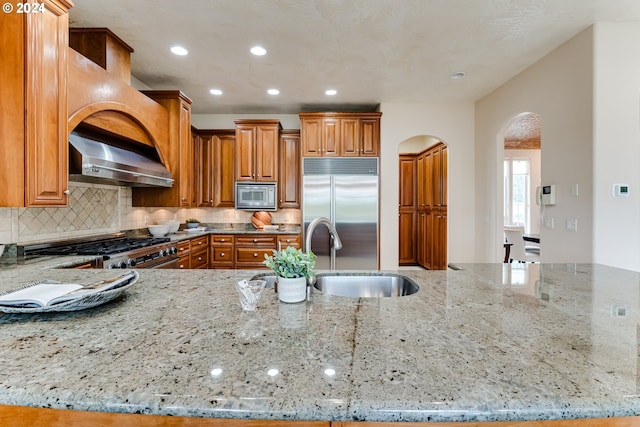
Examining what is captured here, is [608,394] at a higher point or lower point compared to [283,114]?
lower

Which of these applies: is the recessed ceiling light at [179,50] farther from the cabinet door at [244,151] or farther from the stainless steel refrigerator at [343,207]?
the stainless steel refrigerator at [343,207]

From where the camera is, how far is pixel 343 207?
4.45 m

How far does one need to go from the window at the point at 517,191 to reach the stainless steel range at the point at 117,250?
7.59 metres

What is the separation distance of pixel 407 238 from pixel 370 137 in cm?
273

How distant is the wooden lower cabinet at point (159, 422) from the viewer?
613mm

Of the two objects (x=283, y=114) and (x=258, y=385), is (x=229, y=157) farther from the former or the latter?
(x=258, y=385)

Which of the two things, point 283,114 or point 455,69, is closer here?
point 455,69

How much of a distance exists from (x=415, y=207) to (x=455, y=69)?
131 inches

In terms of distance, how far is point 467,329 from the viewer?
89 centimetres

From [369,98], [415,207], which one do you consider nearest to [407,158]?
[415,207]

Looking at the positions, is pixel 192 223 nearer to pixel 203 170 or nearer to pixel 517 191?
pixel 203 170

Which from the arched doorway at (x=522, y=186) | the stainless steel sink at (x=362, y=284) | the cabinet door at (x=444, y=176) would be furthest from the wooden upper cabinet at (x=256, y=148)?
the arched doorway at (x=522, y=186)

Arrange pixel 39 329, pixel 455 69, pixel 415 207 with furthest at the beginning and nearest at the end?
pixel 415 207, pixel 455 69, pixel 39 329

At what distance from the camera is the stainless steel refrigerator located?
4445 mm
